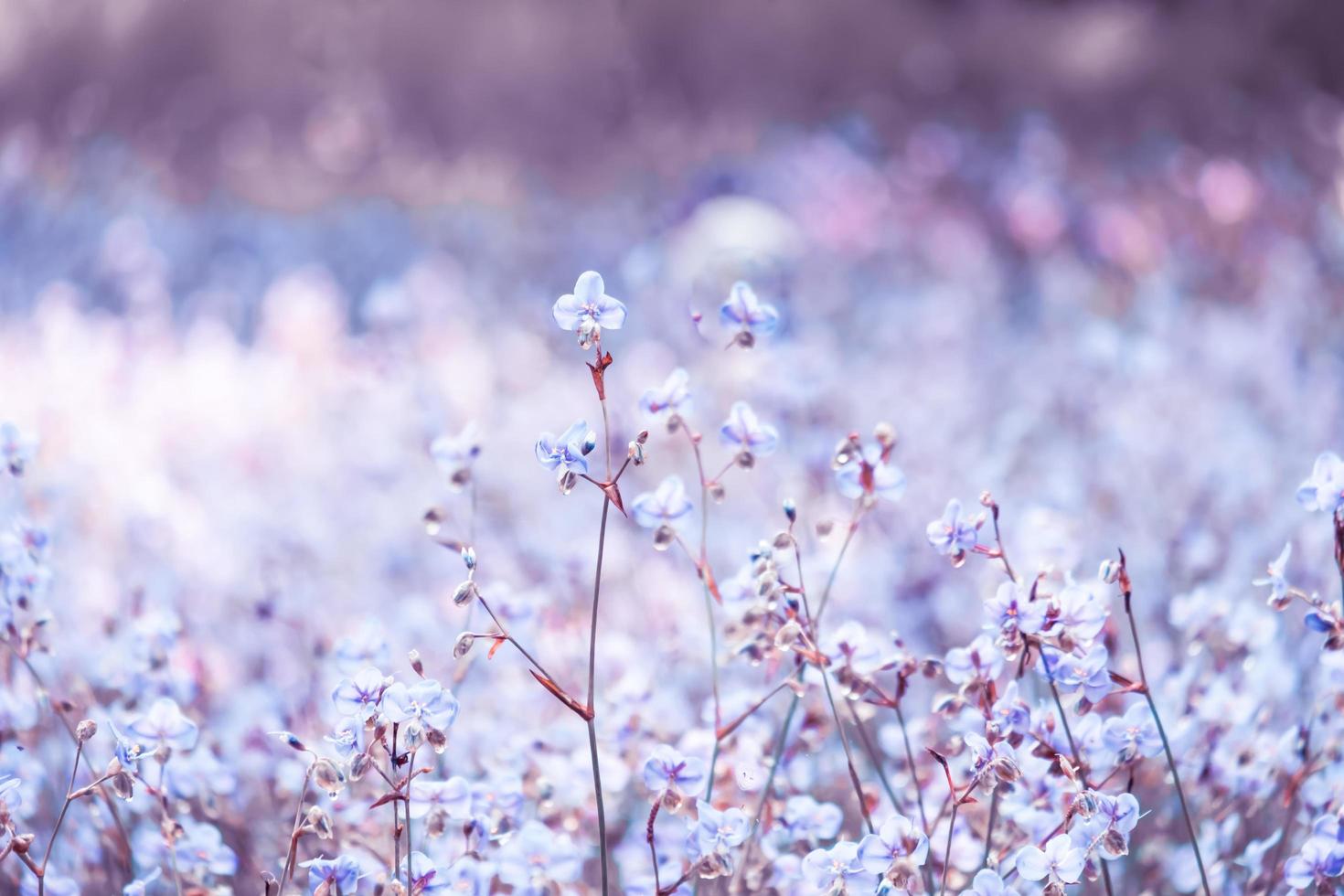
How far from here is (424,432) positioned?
2.39 meters

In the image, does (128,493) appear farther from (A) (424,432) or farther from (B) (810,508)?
(B) (810,508)

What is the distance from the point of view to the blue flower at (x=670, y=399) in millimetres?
929

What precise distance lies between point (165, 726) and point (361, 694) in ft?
0.70

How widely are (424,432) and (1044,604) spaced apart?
1749 millimetres

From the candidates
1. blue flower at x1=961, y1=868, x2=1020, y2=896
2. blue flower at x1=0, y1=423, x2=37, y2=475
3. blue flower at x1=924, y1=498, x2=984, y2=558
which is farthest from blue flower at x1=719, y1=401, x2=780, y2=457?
blue flower at x1=0, y1=423, x2=37, y2=475

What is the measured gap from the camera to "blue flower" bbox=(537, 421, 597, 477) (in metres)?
0.81

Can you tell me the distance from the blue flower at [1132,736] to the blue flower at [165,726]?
727 millimetres

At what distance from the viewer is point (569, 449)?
834 millimetres

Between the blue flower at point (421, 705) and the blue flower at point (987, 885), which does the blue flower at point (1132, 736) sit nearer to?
the blue flower at point (987, 885)

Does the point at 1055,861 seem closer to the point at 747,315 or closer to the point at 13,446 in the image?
the point at 747,315

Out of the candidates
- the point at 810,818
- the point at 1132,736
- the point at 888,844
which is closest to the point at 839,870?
the point at 888,844

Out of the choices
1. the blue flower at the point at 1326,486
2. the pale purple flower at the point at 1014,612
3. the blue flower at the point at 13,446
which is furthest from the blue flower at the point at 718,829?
the blue flower at the point at 13,446

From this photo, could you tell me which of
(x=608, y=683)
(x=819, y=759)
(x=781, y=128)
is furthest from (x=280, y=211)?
(x=819, y=759)

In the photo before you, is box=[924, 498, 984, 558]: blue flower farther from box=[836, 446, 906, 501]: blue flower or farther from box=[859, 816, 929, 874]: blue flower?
box=[859, 816, 929, 874]: blue flower
